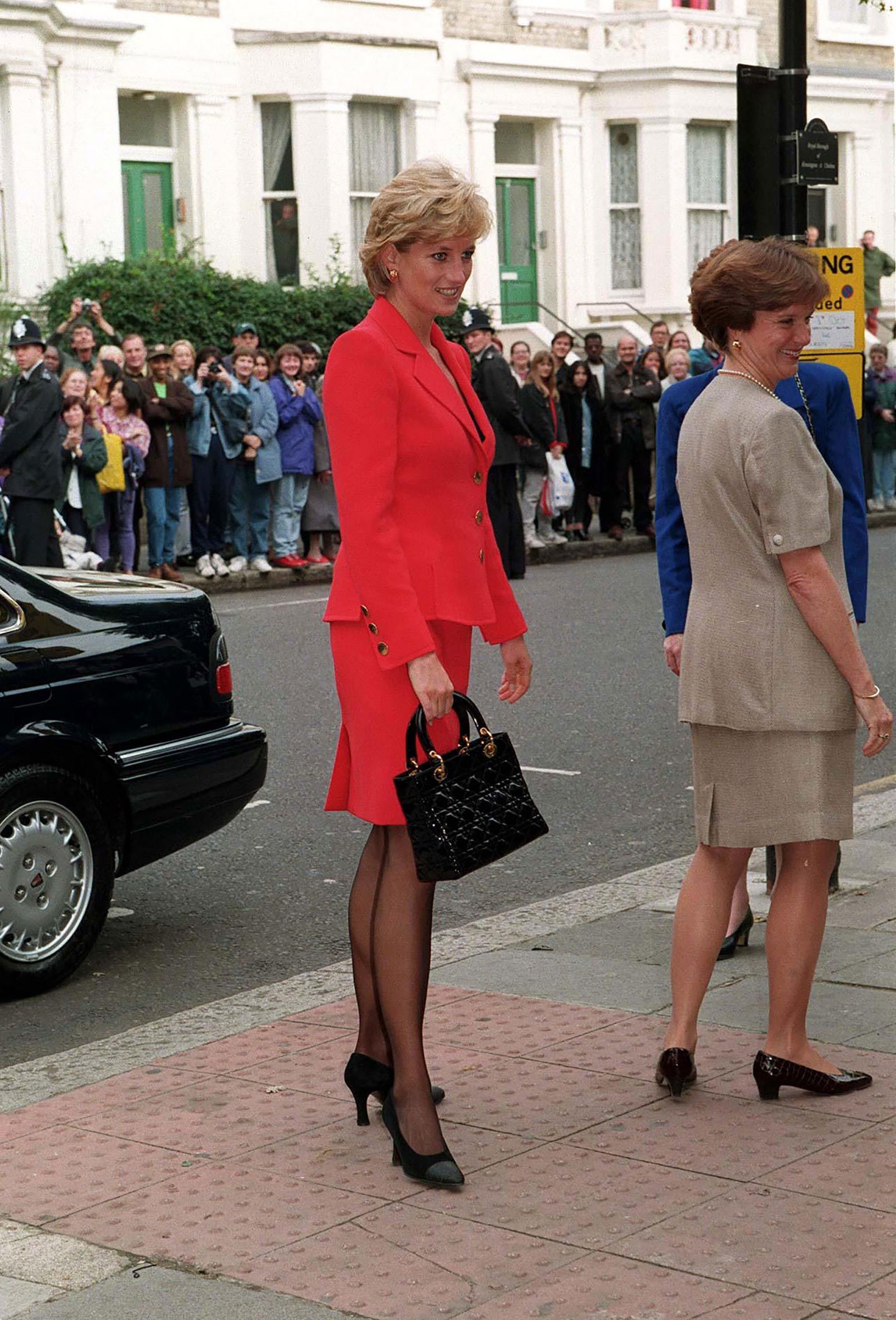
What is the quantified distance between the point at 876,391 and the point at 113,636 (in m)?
18.9

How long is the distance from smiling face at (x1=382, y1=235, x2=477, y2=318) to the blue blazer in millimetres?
1168

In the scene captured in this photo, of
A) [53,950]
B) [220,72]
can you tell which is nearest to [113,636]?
[53,950]

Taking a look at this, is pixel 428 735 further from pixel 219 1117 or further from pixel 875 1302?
pixel 875 1302

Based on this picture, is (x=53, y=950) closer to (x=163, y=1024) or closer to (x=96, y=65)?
(x=163, y=1024)

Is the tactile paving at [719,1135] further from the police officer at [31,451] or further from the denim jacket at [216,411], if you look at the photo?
the denim jacket at [216,411]

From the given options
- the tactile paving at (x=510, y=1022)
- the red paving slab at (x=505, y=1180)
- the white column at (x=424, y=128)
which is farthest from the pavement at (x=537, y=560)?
the red paving slab at (x=505, y=1180)

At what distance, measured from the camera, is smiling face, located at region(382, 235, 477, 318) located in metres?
4.39

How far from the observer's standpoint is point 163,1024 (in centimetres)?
575

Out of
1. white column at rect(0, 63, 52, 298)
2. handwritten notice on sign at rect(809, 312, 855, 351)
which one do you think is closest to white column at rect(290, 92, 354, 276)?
white column at rect(0, 63, 52, 298)

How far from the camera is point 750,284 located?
4652 mm

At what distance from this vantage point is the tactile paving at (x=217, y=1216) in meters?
4.00

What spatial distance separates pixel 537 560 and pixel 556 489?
2.44 ft

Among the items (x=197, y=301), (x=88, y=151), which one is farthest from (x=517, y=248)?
(x=88, y=151)

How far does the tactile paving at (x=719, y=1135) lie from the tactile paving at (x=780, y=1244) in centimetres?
20
